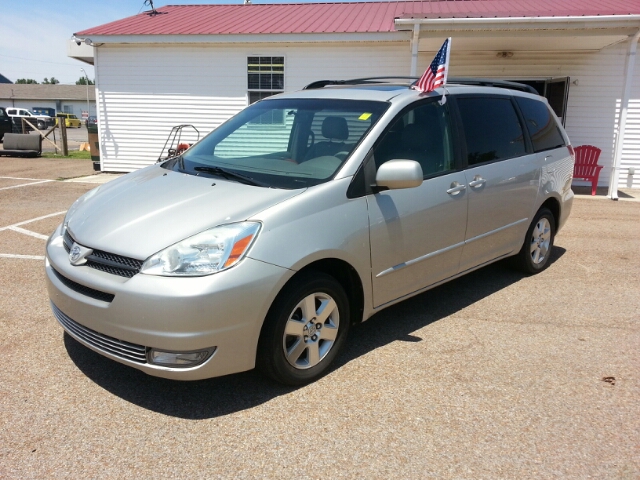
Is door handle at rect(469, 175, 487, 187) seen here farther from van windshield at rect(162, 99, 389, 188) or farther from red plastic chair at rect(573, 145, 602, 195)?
red plastic chair at rect(573, 145, 602, 195)

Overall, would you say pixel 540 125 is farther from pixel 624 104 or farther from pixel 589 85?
pixel 589 85

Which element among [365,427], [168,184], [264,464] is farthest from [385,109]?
[264,464]

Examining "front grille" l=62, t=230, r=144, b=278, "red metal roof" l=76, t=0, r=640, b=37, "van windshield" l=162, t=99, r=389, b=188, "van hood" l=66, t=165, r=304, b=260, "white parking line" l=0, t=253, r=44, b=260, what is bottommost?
"white parking line" l=0, t=253, r=44, b=260

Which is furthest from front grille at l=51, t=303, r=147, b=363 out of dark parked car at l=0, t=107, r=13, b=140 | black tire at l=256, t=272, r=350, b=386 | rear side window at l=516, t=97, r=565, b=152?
dark parked car at l=0, t=107, r=13, b=140

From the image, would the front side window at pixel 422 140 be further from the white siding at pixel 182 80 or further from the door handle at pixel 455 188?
the white siding at pixel 182 80

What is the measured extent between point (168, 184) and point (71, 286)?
89 cm

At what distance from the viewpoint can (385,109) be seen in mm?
3732

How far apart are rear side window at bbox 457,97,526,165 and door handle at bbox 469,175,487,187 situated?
124mm

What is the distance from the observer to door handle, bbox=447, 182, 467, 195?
4.00 metres

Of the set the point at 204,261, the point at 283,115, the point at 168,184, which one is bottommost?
the point at 204,261

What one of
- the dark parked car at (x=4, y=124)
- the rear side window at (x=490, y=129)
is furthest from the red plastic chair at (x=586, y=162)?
the dark parked car at (x=4, y=124)

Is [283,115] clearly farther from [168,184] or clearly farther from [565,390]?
[565,390]

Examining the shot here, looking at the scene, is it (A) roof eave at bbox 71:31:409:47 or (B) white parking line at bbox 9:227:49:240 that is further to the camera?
(A) roof eave at bbox 71:31:409:47

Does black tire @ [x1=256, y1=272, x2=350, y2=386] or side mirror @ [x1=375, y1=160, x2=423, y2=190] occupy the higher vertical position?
side mirror @ [x1=375, y1=160, x2=423, y2=190]
